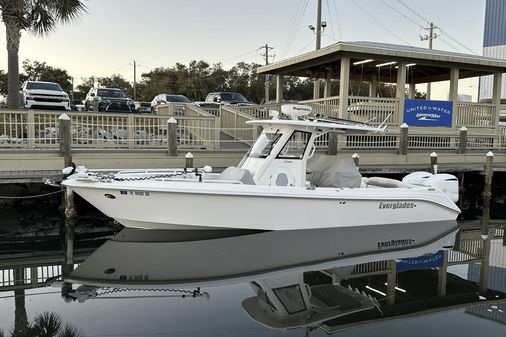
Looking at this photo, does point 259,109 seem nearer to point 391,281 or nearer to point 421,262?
point 421,262

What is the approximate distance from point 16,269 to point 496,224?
11.2 m

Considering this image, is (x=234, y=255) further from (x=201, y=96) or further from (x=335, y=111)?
(x=201, y=96)

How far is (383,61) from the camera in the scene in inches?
603

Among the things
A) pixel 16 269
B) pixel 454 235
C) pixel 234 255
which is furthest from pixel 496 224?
pixel 16 269

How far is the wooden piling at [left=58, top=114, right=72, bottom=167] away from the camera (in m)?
10.2

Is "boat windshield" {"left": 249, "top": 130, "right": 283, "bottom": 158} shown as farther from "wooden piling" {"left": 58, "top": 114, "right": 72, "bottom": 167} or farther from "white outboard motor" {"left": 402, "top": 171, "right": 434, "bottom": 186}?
"wooden piling" {"left": 58, "top": 114, "right": 72, "bottom": 167}

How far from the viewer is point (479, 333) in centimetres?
527

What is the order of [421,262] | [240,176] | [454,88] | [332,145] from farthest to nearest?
1. [454,88]
2. [332,145]
3. [240,176]
4. [421,262]

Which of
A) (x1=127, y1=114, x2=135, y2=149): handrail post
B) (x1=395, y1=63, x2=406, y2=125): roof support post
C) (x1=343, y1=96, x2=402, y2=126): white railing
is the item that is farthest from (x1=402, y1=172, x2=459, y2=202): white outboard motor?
(x1=127, y1=114, x2=135, y2=149): handrail post

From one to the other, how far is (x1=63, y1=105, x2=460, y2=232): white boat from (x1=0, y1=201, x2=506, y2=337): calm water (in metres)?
0.65

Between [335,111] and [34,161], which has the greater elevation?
[335,111]

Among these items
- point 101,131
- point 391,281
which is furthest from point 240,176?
point 101,131

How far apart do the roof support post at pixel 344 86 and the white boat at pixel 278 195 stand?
→ 4.50 metres

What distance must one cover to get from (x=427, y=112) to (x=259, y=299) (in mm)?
12159
